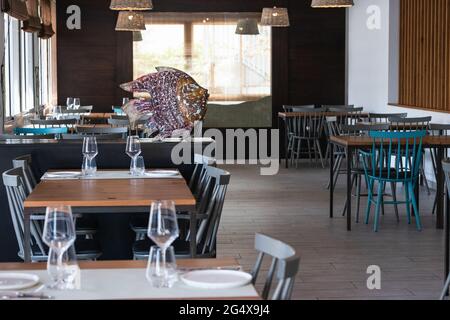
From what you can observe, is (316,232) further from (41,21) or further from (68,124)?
(41,21)

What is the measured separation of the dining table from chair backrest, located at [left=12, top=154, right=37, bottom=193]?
2.25 m

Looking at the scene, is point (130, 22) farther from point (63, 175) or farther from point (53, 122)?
point (63, 175)

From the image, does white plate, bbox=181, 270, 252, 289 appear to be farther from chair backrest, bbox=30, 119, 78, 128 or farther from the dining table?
chair backrest, bbox=30, 119, 78, 128

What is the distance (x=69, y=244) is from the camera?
101 inches

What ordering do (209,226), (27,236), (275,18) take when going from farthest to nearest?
(275,18), (209,226), (27,236)

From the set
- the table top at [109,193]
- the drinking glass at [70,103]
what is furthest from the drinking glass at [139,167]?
the drinking glass at [70,103]

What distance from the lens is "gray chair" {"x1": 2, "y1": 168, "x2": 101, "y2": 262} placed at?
4660 millimetres

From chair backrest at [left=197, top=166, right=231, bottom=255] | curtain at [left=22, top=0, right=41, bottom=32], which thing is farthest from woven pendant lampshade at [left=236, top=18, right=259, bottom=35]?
chair backrest at [left=197, top=166, right=231, bottom=255]

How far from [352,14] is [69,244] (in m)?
12.2

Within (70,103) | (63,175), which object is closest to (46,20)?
(70,103)

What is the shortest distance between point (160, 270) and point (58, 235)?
33 centimetres

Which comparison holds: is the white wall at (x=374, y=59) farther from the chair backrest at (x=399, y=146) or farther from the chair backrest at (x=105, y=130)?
the chair backrest at (x=105, y=130)

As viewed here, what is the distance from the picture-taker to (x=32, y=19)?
10.5 metres
